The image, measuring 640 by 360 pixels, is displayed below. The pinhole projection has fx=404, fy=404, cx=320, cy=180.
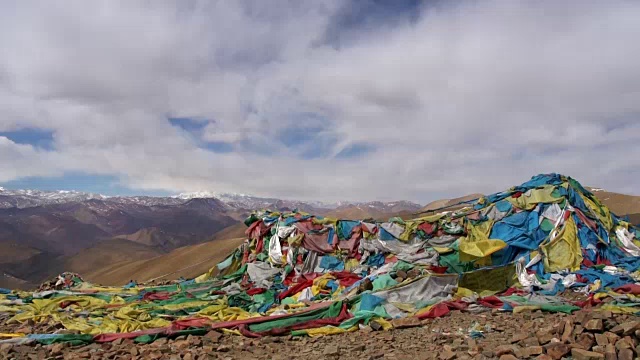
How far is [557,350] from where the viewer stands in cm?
456

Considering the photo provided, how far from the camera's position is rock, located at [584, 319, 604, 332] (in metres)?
4.83

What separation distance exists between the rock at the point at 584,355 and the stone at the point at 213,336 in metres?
5.53

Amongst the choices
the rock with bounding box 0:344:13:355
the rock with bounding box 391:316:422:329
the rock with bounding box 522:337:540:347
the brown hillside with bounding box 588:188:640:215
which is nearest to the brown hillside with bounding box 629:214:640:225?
the brown hillside with bounding box 588:188:640:215

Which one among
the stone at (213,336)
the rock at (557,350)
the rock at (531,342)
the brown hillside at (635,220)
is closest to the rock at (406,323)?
the rock at (531,342)

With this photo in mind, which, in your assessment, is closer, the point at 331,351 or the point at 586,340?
the point at 586,340

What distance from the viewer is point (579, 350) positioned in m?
4.39

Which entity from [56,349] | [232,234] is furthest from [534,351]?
[232,234]

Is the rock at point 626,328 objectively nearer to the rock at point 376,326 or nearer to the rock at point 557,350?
the rock at point 557,350

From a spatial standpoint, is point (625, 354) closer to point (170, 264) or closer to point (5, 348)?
point (5, 348)

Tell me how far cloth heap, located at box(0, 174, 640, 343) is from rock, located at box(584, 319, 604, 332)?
2423mm

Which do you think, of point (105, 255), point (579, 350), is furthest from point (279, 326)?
point (105, 255)

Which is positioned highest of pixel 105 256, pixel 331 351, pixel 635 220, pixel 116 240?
pixel 635 220

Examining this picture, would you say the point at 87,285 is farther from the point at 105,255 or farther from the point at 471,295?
the point at 105,255

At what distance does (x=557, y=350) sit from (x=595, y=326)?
69 cm
